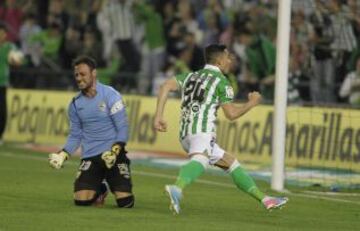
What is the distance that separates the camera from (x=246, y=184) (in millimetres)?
14102

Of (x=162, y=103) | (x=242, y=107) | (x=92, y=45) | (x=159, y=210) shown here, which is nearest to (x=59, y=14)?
(x=92, y=45)

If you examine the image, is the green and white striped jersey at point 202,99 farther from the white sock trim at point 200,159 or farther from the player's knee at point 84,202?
the player's knee at point 84,202

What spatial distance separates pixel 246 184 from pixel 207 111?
93cm

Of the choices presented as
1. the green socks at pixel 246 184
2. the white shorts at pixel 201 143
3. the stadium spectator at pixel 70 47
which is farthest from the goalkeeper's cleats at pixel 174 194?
the stadium spectator at pixel 70 47

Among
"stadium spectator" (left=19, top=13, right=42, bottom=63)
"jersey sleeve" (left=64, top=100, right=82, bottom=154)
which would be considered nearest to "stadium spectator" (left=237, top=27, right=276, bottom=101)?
"stadium spectator" (left=19, top=13, right=42, bottom=63)

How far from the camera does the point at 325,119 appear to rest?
838 inches

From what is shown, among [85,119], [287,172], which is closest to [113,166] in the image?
[85,119]

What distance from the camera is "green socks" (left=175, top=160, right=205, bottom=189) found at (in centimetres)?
1362

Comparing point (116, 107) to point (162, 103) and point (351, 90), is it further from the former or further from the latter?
point (351, 90)

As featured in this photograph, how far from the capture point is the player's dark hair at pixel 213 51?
46.3 feet

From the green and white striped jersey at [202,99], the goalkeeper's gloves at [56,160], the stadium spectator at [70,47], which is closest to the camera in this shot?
the green and white striped jersey at [202,99]

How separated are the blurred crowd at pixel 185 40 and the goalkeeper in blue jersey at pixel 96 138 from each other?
6961 mm

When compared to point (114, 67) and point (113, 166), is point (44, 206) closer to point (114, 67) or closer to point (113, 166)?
point (113, 166)

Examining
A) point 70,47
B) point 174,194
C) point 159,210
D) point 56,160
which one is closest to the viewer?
point 174,194
